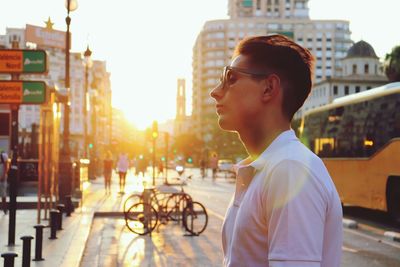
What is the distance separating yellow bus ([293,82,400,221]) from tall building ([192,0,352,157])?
146 m

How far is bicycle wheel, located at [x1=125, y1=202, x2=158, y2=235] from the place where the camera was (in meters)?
14.9

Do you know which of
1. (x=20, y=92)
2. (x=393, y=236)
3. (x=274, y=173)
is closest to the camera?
(x=274, y=173)

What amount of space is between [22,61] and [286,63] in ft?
35.9

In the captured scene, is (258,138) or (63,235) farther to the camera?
(63,235)

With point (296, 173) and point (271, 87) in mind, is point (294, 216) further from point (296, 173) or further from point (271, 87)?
point (271, 87)

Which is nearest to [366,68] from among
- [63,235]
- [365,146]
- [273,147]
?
[365,146]

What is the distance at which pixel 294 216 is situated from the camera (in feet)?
6.07

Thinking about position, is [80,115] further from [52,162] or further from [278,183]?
Answer: [278,183]

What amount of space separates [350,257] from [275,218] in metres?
9.93

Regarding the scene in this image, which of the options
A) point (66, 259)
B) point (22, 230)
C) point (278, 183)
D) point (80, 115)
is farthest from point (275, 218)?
point (80, 115)

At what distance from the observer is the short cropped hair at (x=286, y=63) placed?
2.20m

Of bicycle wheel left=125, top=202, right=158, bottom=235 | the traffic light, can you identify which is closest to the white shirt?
bicycle wheel left=125, top=202, right=158, bottom=235

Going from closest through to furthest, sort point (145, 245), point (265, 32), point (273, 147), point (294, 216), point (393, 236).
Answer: point (294, 216) → point (273, 147) → point (145, 245) → point (393, 236) → point (265, 32)

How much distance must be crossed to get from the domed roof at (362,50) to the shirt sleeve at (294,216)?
429ft
